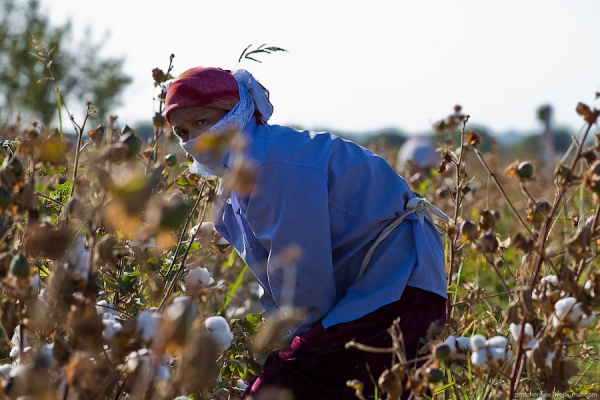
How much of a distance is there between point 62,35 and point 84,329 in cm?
2042

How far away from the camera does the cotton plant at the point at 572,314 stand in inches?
59.2

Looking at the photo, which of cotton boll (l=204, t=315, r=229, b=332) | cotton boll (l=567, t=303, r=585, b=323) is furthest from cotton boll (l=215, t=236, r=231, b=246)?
cotton boll (l=567, t=303, r=585, b=323)

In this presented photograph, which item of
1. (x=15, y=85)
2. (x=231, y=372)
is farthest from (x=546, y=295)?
(x=15, y=85)

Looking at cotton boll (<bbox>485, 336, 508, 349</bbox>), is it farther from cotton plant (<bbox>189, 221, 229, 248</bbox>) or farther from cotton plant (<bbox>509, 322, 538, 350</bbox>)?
cotton plant (<bbox>189, 221, 229, 248</bbox>)

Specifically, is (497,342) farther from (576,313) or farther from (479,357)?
(576,313)

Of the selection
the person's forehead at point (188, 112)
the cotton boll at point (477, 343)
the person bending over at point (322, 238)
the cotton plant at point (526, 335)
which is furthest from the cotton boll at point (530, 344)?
the person's forehead at point (188, 112)

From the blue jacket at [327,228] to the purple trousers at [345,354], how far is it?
0.15 ft

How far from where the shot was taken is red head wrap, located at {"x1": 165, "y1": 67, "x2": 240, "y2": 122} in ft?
7.47

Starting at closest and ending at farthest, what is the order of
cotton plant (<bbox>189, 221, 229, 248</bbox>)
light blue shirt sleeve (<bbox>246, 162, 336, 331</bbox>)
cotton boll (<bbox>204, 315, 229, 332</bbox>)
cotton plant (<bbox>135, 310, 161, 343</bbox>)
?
cotton plant (<bbox>135, 310, 161, 343</bbox>) → cotton boll (<bbox>204, 315, 229, 332</bbox>) → light blue shirt sleeve (<bbox>246, 162, 336, 331</bbox>) → cotton plant (<bbox>189, 221, 229, 248</bbox>)

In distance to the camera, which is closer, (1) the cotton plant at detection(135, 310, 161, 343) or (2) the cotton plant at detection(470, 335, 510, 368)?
(1) the cotton plant at detection(135, 310, 161, 343)

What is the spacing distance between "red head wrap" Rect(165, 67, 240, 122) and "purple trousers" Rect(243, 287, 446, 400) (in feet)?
2.39

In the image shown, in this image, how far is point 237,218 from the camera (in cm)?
236

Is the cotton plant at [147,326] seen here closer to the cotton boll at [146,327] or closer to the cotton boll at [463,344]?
the cotton boll at [146,327]

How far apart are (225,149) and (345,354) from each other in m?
0.68
